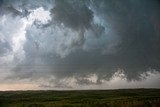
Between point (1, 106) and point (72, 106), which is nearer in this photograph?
point (72, 106)

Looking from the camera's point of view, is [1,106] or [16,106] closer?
[16,106]

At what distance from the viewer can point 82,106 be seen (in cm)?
9969

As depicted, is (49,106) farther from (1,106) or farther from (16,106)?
(1,106)

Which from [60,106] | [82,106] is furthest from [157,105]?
[60,106]

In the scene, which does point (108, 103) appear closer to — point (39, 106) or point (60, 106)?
point (60, 106)

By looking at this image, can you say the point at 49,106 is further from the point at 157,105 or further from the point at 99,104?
the point at 157,105

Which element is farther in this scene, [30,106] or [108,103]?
[108,103]

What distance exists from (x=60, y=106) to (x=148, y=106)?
28.0 meters

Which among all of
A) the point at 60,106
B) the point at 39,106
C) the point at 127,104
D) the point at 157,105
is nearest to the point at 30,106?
the point at 39,106

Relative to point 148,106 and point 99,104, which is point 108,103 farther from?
point 148,106

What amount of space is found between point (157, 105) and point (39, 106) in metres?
36.4

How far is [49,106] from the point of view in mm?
97250

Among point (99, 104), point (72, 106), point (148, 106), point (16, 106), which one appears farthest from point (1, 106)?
point (148, 106)

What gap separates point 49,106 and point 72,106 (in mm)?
7302
